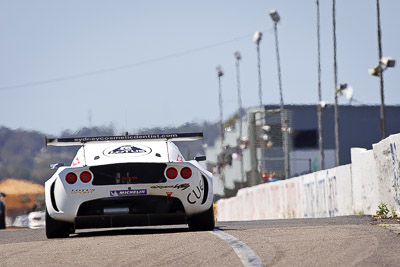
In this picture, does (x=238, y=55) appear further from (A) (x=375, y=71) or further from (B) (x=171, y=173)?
(B) (x=171, y=173)

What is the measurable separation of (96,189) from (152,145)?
132 cm

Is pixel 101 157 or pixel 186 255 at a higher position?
pixel 101 157

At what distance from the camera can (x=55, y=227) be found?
15180mm

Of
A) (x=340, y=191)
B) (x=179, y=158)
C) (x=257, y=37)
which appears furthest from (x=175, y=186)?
(x=257, y=37)

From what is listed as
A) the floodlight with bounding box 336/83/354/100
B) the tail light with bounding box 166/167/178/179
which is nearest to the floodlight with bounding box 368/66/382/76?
the floodlight with bounding box 336/83/354/100

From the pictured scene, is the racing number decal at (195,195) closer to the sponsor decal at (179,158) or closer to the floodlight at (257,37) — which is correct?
the sponsor decal at (179,158)

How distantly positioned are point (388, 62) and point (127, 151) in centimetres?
2095

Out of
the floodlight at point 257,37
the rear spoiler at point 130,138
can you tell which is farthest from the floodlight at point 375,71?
the floodlight at point 257,37

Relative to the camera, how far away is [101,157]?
15258mm

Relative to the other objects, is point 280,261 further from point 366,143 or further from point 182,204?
point 366,143

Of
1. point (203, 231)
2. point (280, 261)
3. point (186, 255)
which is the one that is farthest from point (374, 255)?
point (203, 231)

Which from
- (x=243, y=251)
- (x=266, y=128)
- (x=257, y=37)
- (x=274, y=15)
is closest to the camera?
(x=243, y=251)

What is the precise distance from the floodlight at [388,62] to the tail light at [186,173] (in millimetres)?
20593

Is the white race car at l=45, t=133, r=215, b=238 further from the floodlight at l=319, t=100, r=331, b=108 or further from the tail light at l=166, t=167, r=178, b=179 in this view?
the floodlight at l=319, t=100, r=331, b=108
